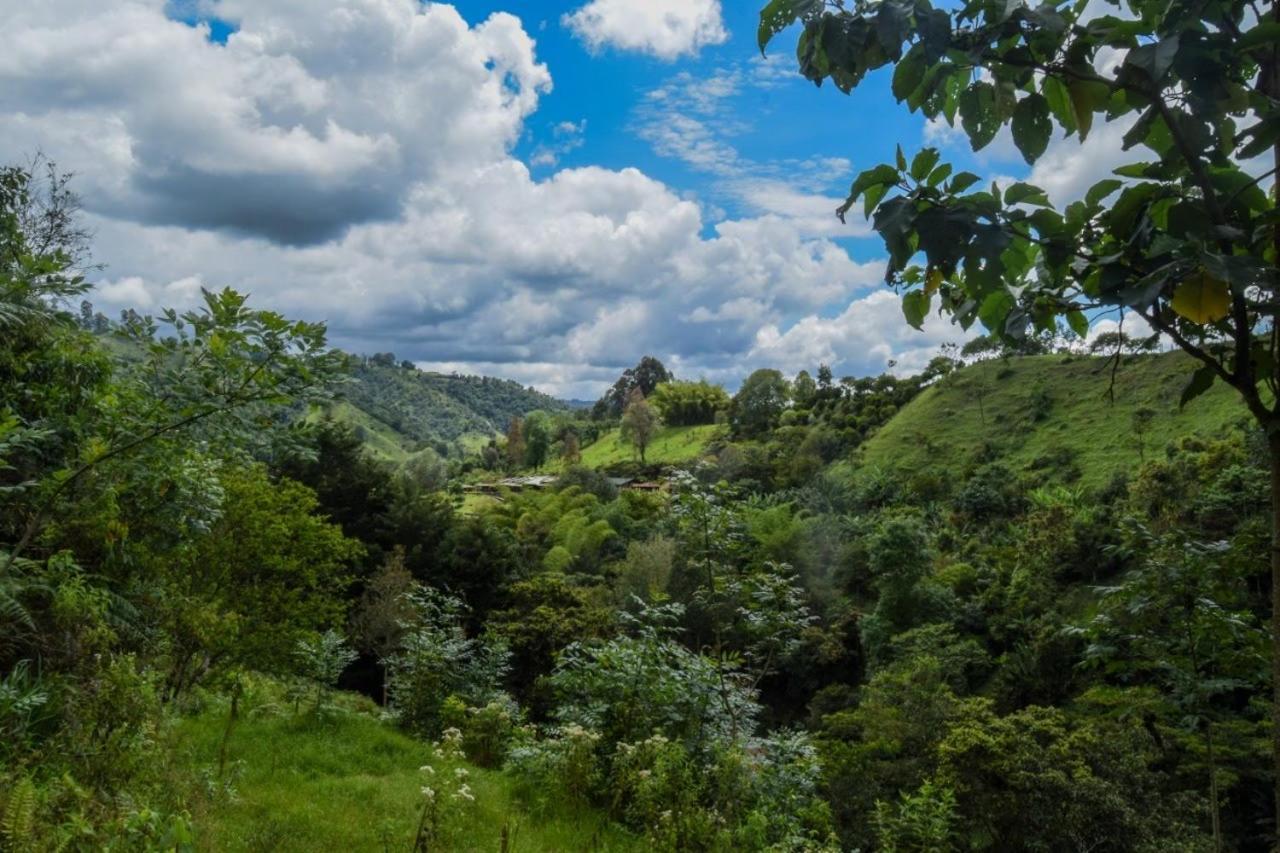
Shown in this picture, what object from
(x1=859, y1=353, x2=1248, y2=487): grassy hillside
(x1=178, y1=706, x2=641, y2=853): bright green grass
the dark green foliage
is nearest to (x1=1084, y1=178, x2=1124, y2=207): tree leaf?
(x1=178, y1=706, x2=641, y2=853): bright green grass

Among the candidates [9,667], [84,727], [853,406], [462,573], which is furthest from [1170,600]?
[853,406]

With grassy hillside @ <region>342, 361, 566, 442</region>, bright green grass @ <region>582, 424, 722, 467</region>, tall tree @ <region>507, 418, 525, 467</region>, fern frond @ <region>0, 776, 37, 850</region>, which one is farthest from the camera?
grassy hillside @ <region>342, 361, 566, 442</region>

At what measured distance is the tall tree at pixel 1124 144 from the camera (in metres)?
1.09

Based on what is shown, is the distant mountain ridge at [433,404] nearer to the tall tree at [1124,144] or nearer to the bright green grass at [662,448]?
the bright green grass at [662,448]

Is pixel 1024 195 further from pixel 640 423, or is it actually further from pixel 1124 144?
pixel 640 423

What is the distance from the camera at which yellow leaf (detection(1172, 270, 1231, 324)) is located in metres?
1.10

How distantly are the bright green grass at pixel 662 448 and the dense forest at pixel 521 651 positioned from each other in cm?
2893

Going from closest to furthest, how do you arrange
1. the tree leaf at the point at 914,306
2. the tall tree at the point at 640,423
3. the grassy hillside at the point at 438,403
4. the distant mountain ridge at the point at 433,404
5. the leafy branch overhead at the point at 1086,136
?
1. the leafy branch overhead at the point at 1086,136
2. the tree leaf at the point at 914,306
3. the tall tree at the point at 640,423
4. the distant mountain ridge at the point at 433,404
5. the grassy hillside at the point at 438,403

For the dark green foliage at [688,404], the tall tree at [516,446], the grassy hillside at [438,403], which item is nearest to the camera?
the dark green foliage at [688,404]

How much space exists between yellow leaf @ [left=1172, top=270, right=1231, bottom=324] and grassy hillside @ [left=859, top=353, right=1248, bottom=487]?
29258mm

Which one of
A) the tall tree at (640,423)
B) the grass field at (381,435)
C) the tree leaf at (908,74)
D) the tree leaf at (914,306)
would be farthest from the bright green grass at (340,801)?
the grass field at (381,435)

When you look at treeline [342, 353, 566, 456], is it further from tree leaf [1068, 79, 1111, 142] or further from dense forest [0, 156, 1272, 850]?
tree leaf [1068, 79, 1111, 142]

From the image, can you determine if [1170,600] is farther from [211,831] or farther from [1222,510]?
[1222,510]

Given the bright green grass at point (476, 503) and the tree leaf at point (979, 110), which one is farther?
the bright green grass at point (476, 503)
